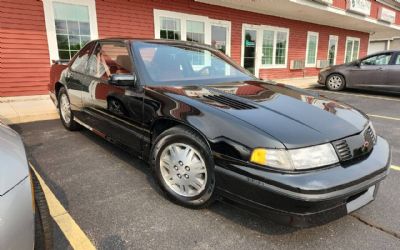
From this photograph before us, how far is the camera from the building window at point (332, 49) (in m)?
17.6

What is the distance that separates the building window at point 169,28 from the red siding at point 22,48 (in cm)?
356

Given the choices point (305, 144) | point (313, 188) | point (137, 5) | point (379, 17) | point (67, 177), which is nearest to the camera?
point (313, 188)

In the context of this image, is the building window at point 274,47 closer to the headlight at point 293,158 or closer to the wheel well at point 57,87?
the wheel well at point 57,87

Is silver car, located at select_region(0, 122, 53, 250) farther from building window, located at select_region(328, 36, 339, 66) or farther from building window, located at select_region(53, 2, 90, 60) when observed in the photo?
building window, located at select_region(328, 36, 339, 66)

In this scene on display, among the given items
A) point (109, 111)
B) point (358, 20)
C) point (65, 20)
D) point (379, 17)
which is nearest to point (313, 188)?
point (109, 111)

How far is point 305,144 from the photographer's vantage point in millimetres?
2043

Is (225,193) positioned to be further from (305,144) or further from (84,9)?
(84,9)

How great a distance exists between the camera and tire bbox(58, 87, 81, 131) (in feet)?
15.4

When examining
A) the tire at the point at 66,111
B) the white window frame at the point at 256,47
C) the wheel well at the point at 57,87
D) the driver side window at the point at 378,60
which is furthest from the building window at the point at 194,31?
the tire at the point at 66,111

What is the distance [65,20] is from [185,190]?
6.81m

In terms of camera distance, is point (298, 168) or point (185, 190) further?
point (185, 190)

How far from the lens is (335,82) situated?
10805 millimetres

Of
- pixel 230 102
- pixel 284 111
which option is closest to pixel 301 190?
pixel 284 111

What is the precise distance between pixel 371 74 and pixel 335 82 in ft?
4.09
